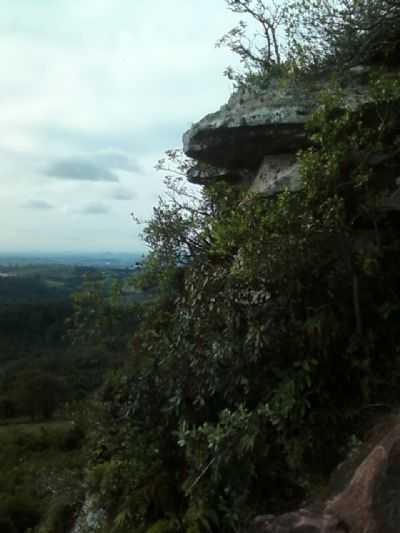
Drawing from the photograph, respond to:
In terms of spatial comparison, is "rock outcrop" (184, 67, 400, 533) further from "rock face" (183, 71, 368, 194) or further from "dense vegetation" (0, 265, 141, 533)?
"dense vegetation" (0, 265, 141, 533)

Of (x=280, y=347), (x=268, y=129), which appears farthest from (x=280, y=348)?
(x=268, y=129)

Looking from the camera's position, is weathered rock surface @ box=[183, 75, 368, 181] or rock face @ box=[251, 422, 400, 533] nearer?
rock face @ box=[251, 422, 400, 533]

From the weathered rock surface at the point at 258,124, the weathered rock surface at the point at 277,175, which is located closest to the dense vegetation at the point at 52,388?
the weathered rock surface at the point at 258,124

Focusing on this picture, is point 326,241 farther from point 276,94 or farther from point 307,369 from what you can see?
point 276,94

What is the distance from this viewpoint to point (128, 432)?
18.3ft

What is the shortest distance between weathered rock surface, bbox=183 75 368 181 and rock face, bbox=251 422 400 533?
12.0ft

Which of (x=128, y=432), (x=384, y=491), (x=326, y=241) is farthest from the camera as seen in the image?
(x=128, y=432)

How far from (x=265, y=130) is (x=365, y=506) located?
172 inches

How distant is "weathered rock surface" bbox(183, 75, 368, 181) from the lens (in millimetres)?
5961

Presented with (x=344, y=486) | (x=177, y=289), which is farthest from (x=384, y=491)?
(x=177, y=289)

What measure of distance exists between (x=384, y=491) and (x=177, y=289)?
4.08 m

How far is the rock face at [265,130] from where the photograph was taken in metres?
5.92

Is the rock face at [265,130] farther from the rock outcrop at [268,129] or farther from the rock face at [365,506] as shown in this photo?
the rock face at [365,506]

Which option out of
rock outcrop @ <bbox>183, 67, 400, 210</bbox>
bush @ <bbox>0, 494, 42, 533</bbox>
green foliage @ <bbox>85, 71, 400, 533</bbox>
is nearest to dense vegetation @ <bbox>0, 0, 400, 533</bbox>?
green foliage @ <bbox>85, 71, 400, 533</bbox>
